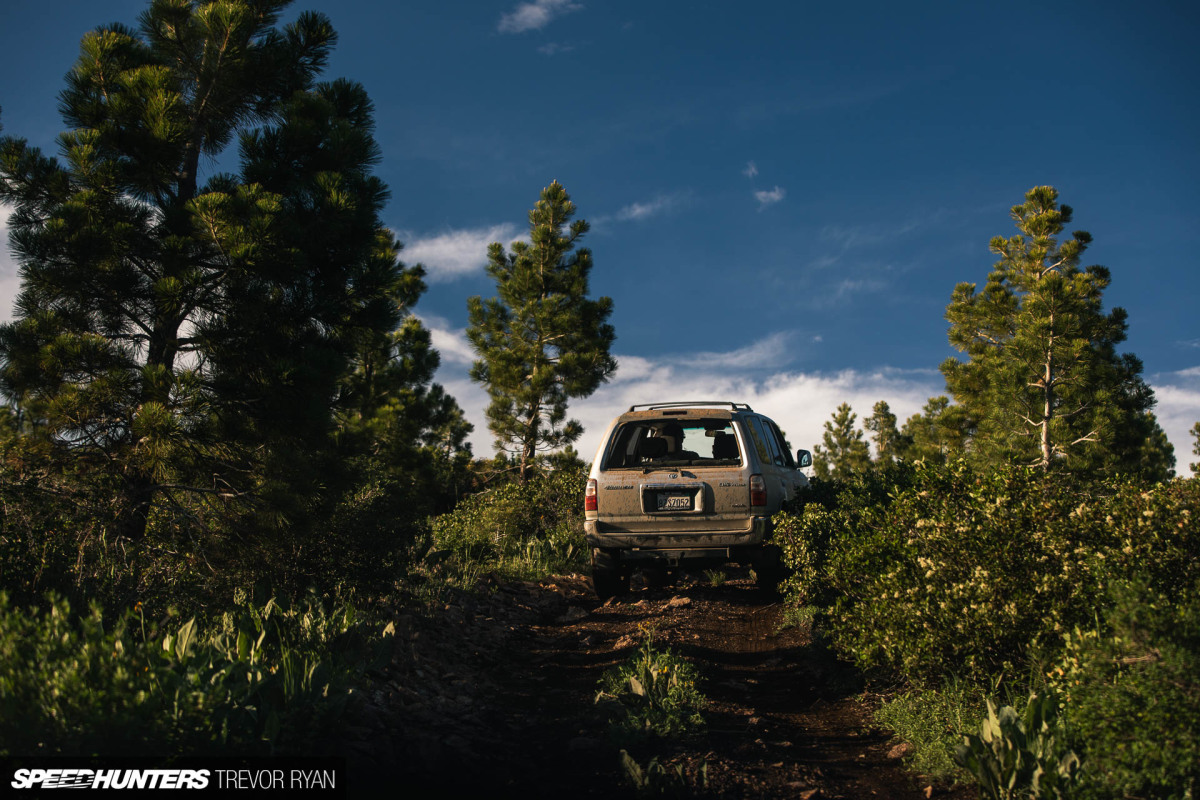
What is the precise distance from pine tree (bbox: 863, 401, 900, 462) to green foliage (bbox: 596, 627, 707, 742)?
4684cm

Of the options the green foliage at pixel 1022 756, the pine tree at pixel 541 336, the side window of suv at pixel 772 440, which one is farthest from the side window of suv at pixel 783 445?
the pine tree at pixel 541 336

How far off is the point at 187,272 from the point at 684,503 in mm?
6070

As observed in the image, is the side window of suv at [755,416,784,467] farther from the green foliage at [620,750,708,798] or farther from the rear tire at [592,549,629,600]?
the green foliage at [620,750,708,798]

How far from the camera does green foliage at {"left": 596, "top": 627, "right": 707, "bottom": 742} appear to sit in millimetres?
4266

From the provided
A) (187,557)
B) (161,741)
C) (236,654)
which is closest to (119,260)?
(187,557)

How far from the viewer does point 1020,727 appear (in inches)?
140

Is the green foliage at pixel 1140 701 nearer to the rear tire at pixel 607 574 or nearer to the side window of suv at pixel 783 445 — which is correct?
the rear tire at pixel 607 574

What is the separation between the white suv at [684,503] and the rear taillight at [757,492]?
0.01 meters

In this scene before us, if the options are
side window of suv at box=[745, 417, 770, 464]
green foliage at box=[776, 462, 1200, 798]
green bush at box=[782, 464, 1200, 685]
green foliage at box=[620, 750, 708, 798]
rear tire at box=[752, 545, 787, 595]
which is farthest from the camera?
side window of suv at box=[745, 417, 770, 464]

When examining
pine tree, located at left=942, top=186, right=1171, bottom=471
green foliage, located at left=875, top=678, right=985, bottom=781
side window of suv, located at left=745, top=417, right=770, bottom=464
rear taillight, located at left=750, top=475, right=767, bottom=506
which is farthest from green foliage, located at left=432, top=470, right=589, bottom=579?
pine tree, located at left=942, top=186, right=1171, bottom=471

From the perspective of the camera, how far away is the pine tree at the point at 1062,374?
75.2 feet

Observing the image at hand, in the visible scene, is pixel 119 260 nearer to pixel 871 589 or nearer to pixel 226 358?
pixel 226 358

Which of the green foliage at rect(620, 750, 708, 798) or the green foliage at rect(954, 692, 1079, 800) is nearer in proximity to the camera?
the green foliage at rect(954, 692, 1079, 800)

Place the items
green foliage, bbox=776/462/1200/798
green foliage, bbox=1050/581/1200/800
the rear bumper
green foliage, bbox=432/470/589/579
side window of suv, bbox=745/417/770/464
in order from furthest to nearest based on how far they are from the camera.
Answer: green foliage, bbox=432/470/589/579 → side window of suv, bbox=745/417/770/464 → the rear bumper → green foliage, bbox=776/462/1200/798 → green foliage, bbox=1050/581/1200/800
